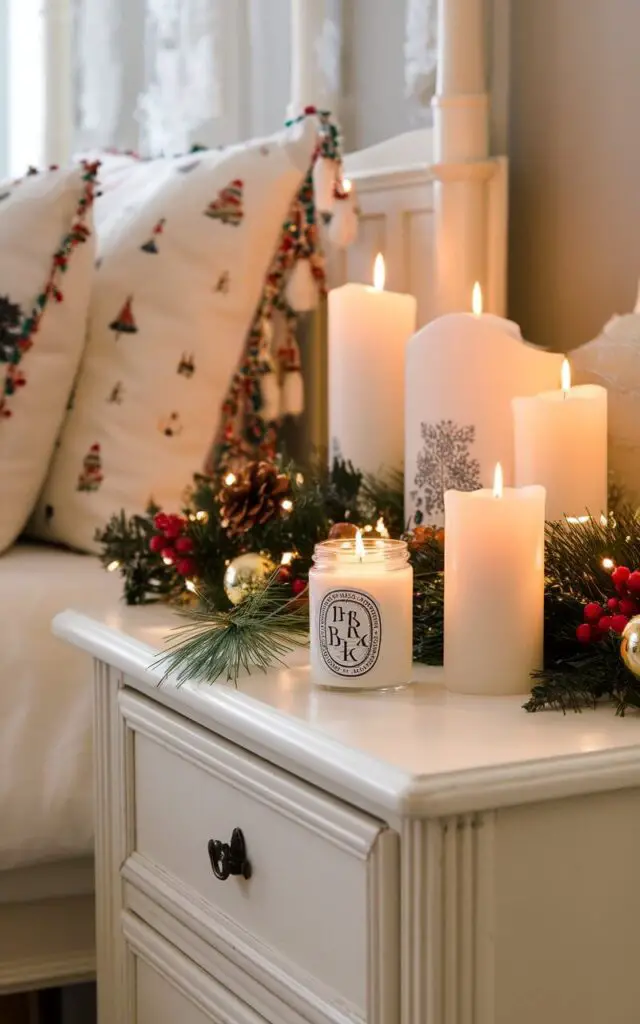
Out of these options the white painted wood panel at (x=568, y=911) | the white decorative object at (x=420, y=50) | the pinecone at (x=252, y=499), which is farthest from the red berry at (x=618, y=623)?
the white decorative object at (x=420, y=50)

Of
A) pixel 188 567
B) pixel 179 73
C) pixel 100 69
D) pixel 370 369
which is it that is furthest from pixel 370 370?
pixel 100 69

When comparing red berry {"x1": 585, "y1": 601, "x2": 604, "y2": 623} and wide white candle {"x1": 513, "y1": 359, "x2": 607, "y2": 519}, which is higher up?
wide white candle {"x1": 513, "y1": 359, "x2": 607, "y2": 519}

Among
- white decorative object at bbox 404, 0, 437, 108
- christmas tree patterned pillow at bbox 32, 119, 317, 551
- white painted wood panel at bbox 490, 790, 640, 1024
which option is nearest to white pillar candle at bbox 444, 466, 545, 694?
white painted wood panel at bbox 490, 790, 640, 1024

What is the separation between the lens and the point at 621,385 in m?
1.10

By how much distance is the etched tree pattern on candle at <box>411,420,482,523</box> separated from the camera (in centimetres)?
112

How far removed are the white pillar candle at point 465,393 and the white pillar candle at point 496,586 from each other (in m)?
0.24

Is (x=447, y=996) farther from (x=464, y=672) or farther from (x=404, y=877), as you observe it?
(x=464, y=672)

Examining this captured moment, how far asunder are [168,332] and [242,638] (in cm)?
68

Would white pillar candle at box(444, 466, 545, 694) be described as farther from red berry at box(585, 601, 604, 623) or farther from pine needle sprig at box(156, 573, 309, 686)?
pine needle sprig at box(156, 573, 309, 686)

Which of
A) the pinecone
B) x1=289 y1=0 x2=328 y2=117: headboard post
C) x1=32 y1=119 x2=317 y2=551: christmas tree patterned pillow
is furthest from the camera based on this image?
x1=289 y1=0 x2=328 y2=117: headboard post

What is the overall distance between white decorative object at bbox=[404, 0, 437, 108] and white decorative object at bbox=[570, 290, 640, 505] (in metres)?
0.54

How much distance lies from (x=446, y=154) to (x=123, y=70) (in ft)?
3.41

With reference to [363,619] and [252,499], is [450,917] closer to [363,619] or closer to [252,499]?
[363,619]

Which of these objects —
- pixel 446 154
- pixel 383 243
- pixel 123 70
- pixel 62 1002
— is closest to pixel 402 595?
pixel 446 154
